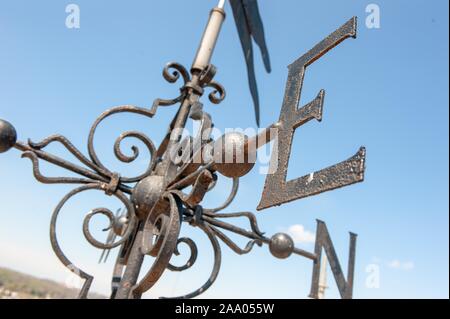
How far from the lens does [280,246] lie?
1540 mm

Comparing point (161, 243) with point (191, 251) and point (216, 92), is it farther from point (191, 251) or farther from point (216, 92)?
point (216, 92)

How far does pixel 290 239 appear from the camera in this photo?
5.17 ft

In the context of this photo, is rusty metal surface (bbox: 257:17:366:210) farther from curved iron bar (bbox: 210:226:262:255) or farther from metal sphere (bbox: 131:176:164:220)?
curved iron bar (bbox: 210:226:262:255)

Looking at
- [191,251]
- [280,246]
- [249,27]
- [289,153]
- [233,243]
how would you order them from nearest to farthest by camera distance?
[289,153]
[191,251]
[233,243]
[280,246]
[249,27]

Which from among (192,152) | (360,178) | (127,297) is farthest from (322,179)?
(127,297)

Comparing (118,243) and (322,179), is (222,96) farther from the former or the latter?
(322,179)

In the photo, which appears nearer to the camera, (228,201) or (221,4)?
(228,201)

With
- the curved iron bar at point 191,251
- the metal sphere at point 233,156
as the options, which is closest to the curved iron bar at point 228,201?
the curved iron bar at point 191,251

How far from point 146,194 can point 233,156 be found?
0.55 meters

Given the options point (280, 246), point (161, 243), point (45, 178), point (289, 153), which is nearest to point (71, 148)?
point (45, 178)

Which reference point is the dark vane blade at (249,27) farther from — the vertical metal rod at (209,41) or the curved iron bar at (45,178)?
the curved iron bar at (45,178)

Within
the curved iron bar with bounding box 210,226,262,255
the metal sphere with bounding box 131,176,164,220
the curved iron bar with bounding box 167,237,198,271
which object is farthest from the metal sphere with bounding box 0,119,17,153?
the curved iron bar with bounding box 210,226,262,255

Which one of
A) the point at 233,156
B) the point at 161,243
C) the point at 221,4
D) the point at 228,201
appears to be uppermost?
the point at 221,4
